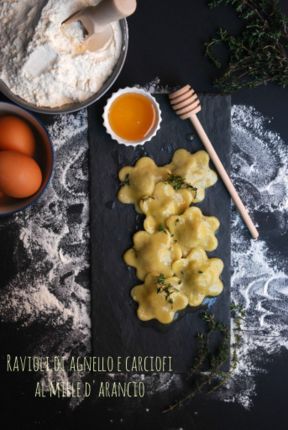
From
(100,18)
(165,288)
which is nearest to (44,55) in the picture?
(100,18)

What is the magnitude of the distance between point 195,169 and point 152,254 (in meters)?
0.27

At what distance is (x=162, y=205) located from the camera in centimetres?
141

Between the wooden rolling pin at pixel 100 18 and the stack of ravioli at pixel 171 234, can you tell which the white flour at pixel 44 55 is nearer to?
the wooden rolling pin at pixel 100 18

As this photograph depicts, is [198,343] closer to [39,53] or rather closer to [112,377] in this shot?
[112,377]

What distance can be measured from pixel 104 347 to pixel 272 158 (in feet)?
2.44

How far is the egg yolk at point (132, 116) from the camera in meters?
1.38

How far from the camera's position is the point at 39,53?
1166mm

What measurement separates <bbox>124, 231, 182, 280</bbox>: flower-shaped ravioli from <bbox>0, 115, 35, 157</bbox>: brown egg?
393 mm

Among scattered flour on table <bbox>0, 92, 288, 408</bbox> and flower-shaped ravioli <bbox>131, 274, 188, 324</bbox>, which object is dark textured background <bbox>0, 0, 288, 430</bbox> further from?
flower-shaped ravioli <bbox>131, 274, 188, 324</bbox>

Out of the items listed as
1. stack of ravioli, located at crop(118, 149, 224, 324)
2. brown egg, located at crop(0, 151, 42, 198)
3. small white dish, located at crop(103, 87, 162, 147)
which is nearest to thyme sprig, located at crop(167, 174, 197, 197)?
stack of ravioli, located at crop(118, 149, 224, 324)

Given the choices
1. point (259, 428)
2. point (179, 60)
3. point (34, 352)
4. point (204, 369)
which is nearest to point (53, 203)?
point (34, 352)

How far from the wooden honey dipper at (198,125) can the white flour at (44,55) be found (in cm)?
25

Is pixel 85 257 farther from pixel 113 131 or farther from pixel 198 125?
pixel 198 125

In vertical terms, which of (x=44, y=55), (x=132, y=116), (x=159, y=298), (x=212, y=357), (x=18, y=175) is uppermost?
(x=44, y=55)
